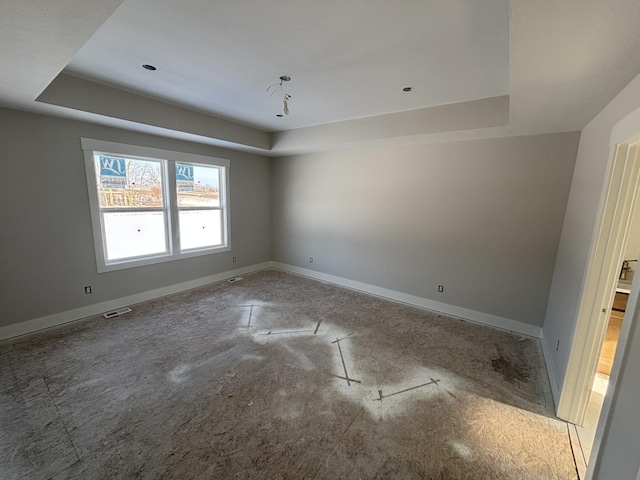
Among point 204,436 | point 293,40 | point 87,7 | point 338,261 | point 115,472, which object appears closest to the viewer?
point 87,7

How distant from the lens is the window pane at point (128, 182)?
3.47m

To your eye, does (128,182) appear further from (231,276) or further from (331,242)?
(331,242)

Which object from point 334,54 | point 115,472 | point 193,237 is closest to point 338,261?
point 193,237

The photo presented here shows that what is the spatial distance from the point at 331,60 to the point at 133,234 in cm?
360

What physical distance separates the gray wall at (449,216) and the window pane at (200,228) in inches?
67.2

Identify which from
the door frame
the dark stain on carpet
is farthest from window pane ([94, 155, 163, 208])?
the door frame

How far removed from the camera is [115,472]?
5.04ft

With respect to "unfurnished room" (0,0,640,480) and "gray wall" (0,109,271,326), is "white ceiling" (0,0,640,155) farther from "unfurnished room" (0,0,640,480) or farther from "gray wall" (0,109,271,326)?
"gray wall" (0,109,271,326)

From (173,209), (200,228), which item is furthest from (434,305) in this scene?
(173,209)

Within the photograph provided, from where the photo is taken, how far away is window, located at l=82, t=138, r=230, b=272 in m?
3.46

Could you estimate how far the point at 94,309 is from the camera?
3471 millimetres

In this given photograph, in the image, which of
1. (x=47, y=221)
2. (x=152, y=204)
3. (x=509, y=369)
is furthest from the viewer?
(x=152, y=204)

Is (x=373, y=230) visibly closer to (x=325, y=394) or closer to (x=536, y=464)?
Result: (x=325, y=394)

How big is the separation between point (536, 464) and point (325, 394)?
1433 mm
